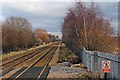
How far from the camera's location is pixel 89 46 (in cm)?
3272

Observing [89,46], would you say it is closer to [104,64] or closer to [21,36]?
[104,64]

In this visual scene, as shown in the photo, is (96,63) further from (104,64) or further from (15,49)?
(15,49)

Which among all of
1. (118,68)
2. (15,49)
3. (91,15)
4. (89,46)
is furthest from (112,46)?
(15,49)

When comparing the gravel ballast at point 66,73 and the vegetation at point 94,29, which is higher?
the vegetation at point 94,29

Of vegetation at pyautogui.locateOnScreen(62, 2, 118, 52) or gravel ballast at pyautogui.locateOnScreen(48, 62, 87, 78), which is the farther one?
vegetation at pyautogui.locateOnScreen(62, 2, 118, 52)

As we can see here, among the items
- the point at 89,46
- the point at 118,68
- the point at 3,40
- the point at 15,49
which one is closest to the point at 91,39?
the point at 89,46

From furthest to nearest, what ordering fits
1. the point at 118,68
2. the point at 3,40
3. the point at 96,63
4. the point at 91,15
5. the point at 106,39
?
the point at 3,40
the point at 91,15
the point at 106,39
the point at 96,63
the point at 118,68

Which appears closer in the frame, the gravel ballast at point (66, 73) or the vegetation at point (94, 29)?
the gravel ballast at point (66, 73)

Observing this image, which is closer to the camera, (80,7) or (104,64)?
(104,64)

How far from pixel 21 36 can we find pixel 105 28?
178 feet

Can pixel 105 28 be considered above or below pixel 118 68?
above

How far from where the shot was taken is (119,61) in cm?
1134

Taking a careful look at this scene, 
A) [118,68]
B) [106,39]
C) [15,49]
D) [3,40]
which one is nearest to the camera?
[118,68]

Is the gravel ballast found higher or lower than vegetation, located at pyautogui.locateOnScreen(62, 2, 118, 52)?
lower
